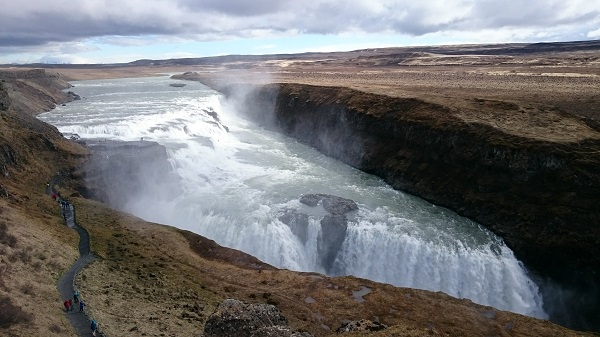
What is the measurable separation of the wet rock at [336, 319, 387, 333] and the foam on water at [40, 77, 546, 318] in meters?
Result: 10.4

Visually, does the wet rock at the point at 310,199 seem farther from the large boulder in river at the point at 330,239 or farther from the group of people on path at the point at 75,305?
the group of people on path at the point at 75,305

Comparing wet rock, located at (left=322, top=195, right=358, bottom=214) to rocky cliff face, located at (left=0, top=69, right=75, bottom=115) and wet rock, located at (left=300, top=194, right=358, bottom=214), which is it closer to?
wet rock, located at (left=300, top=194, right=358, bottom=214)

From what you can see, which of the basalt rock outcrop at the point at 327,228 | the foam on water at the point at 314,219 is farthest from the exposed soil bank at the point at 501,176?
the basalt rock outcrop at the point at 327,228

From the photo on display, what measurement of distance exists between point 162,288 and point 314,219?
13980 mm

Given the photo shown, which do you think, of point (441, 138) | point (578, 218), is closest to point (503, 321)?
point (578, 218)

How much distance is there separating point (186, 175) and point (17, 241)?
22.4m

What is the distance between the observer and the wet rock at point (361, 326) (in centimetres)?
2009

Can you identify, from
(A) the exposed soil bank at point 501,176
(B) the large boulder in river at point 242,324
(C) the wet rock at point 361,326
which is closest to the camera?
(B) the large boulder in river at point 242,324

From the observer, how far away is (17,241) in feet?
74.8

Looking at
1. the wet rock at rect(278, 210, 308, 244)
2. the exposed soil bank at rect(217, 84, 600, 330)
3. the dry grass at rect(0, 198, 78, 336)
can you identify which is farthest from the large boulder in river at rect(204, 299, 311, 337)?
the exposed soil bank at rect(217, 84, 600, 330)

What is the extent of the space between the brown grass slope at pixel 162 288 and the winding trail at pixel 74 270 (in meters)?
0.37

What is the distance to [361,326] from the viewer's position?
20375 mm

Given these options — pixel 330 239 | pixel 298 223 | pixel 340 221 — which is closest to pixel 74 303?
pixel 298 223

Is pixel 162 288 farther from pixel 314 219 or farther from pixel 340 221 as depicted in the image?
pixel 340 221
